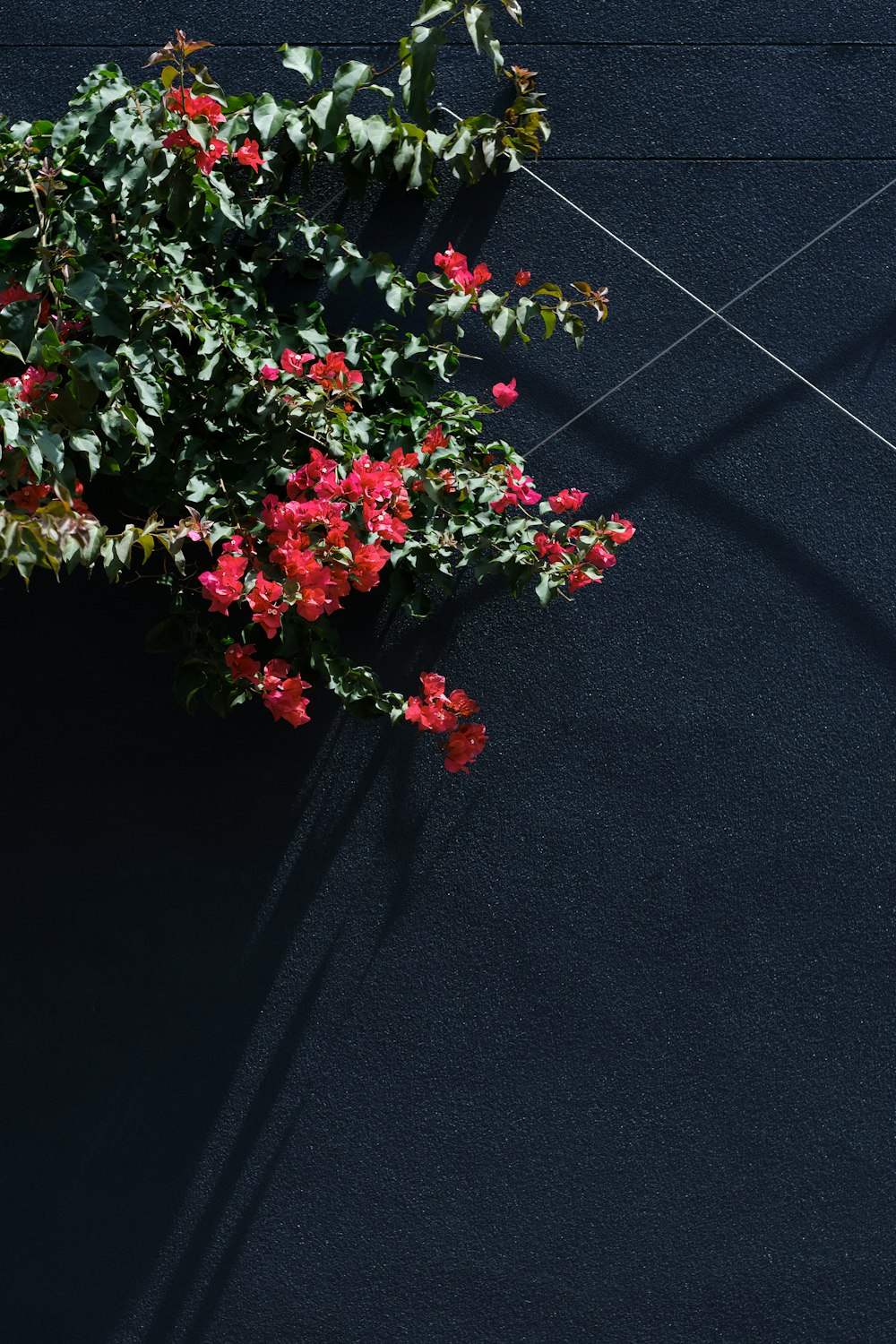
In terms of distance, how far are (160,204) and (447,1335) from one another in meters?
1.88

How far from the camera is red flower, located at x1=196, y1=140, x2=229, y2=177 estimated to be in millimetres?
1695

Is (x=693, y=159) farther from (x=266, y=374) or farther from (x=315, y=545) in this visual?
(x=315, y=545)

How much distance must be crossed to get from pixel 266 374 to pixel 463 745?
648 millimetres

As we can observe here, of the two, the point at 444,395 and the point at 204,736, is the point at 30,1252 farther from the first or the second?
the point at 444,395

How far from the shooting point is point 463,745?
1.92m

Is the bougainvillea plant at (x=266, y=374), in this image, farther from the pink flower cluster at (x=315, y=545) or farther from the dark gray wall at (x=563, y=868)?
the dark gray wall at (x=563, y=868)

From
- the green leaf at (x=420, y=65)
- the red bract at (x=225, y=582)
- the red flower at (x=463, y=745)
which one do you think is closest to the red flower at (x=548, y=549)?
the red flower at (x=463, y=745)

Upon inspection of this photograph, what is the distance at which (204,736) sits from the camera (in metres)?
2.07

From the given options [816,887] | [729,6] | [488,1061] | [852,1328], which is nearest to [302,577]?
[488,1061]

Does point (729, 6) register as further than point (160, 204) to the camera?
Yes

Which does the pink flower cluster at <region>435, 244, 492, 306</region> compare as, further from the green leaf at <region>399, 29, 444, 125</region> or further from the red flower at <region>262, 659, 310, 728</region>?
the red flower at <region>262, 659, 310, 728</region>

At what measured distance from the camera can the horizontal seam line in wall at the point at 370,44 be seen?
2.03 metres

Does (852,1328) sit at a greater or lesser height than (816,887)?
lesser

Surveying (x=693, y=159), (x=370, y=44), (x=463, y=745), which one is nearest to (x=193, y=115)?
(x=370, y=44)
